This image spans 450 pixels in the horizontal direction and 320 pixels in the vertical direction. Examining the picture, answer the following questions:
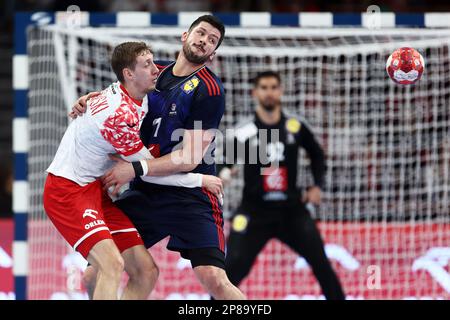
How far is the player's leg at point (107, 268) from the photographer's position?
6.47 meters

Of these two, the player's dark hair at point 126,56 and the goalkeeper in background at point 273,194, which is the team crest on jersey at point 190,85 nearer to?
the player's dark hair at point 126,56

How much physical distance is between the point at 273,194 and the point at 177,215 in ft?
7.62

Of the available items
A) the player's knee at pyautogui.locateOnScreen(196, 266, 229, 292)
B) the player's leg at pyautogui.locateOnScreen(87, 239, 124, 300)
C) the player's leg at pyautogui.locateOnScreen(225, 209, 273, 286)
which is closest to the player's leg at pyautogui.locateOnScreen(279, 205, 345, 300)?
the player's leg at pyautogui.locateOnScreen(225, 209, 273, 286)

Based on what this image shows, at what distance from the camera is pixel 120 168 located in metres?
6.66

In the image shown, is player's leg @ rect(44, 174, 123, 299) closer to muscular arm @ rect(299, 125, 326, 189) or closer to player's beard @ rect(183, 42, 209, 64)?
player's beard @ rect(183, 42, 209, 64)

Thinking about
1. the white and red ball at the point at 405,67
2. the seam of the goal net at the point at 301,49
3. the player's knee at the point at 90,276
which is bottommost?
the player's knee at the point at 90,276

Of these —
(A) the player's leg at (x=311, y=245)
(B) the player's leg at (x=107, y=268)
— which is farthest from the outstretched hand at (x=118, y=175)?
(A) the player's leg at (x=311, y=245)

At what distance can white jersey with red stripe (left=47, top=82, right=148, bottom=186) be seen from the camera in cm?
648

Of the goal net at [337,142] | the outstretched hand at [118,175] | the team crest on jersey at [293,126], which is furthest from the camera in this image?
the team crest on jersey at [293,126]

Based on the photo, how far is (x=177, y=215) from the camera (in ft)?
22.7

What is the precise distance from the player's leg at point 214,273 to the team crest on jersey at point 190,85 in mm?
983

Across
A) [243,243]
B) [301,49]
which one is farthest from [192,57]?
[301,49]

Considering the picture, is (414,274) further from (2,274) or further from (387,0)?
(387,0)
